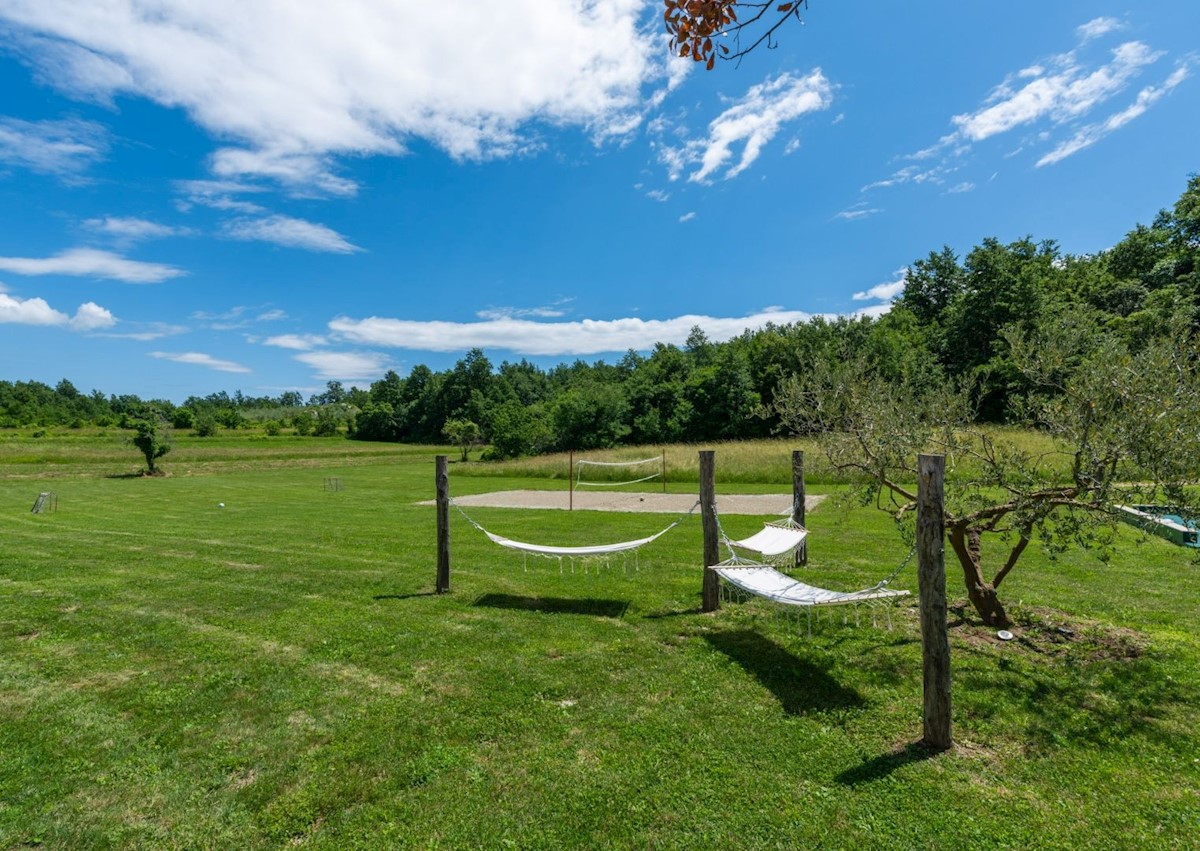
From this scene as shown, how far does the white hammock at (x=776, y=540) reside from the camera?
6.36m

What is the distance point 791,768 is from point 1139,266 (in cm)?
4812

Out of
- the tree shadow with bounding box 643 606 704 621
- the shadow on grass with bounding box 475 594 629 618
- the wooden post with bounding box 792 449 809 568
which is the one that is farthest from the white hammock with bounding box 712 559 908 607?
the wooden post with bounding box 792 449 809 568

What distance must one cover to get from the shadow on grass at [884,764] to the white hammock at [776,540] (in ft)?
9.54

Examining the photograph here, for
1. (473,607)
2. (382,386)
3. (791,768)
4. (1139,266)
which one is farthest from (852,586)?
(382,386)

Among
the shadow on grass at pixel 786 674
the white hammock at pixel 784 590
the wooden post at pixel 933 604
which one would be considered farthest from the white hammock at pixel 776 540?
the wooden post at pixel 933 604

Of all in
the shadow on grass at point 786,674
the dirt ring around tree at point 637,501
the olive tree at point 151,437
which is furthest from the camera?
the olive tree at point 151,437

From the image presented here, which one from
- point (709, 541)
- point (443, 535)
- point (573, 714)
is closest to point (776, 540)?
point (709, 541)

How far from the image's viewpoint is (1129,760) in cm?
314

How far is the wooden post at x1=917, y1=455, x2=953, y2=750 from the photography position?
10.7ft

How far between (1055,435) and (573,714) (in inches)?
174

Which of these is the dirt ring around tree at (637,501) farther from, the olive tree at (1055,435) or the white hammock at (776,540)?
the olive tree at (1055,435)

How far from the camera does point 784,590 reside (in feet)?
15.8

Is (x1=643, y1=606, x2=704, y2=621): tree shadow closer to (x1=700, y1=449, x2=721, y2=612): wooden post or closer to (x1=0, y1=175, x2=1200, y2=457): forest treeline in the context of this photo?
(x1=700, y1=449, x2=721, y2=612): wooden post

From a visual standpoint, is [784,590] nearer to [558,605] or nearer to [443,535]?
[558,605]
